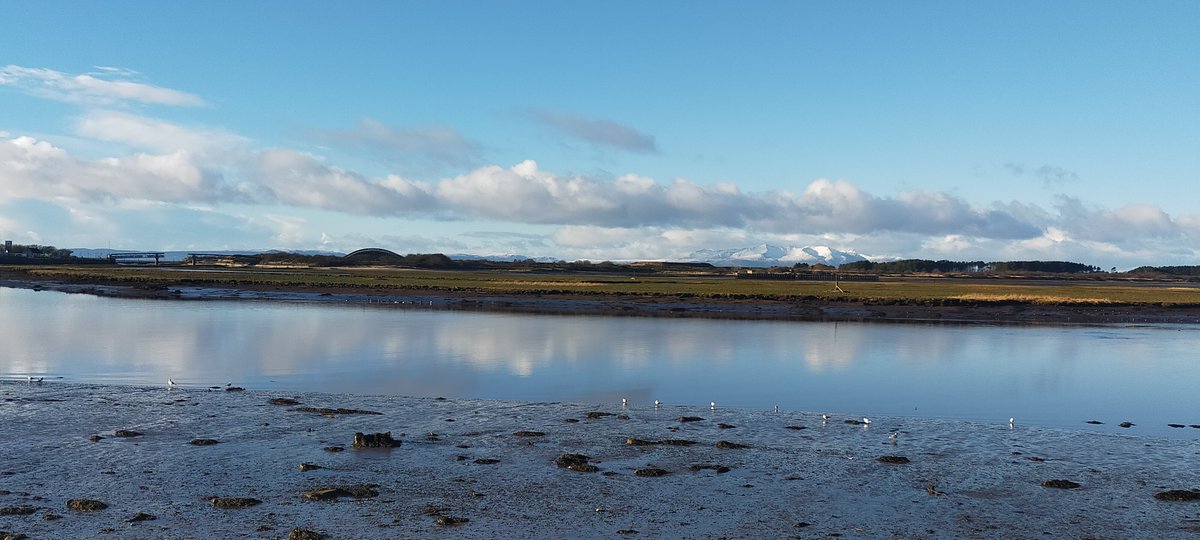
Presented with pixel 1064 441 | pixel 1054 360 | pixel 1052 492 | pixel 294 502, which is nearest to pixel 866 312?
pixel 1054 360

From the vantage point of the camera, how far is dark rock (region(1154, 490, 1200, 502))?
37.2 ft

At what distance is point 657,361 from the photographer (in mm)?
25266

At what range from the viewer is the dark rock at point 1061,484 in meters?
11.9

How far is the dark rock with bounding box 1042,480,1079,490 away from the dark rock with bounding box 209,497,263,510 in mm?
10046

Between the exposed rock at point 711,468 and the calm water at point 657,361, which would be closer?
the exposed rock at point 711,468

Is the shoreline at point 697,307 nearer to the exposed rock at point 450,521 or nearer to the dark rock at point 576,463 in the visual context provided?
the dark rock at point 576,463

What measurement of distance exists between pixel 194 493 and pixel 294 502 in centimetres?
132

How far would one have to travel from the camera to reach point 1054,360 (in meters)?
27.9

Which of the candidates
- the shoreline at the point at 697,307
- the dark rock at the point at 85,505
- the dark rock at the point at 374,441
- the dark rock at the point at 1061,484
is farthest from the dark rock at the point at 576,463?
the shoreline at the point at 697,307

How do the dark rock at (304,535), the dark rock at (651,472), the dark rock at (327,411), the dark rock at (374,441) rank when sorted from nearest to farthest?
the dark rock at (304,535) → the dark rock at (651,472) → the dark rock at (374,441) → the dark rock at (327,411)

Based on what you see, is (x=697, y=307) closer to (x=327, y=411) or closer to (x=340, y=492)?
(x=327, y=411)

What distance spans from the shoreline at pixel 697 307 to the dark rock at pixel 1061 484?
3292 centimetres

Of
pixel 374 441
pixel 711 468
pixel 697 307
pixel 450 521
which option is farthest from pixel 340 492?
pixel 697 307

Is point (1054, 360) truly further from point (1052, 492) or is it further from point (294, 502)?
point (294, 502)
